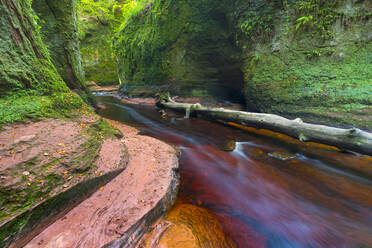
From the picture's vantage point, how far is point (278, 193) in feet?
8.50

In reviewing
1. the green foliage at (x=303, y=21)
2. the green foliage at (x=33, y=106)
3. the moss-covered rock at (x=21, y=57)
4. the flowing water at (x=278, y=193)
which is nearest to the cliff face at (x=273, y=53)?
the green foliage at (x=303, y=21)

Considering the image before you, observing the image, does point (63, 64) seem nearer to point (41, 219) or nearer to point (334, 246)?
point (41, 219)

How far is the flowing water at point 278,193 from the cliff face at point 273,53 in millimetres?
2135

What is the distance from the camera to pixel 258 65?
6836mm

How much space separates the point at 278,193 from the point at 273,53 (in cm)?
596

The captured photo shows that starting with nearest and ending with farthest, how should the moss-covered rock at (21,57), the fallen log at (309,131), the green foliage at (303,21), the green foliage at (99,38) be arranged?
the moss-covered rock at (21,57)
the fallen log at (309,131)
the green foliage at (303,21)
the green foliage at (99,38)

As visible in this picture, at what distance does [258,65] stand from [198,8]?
5211mm

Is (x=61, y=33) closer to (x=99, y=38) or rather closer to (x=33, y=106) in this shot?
(x=33, y=106)

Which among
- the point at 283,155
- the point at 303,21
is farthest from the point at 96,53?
the point at 283,155

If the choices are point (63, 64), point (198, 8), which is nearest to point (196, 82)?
point (198, 8)

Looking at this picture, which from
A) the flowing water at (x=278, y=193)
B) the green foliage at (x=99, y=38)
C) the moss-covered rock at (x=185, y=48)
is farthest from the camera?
the green foliage at (x=99, y=38)

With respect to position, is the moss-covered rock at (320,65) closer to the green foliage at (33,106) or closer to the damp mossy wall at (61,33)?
the green foliage at (33,106)

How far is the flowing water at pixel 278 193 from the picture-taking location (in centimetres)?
188

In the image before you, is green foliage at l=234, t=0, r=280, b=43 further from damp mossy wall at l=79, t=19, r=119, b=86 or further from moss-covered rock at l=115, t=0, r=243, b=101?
damp mossy wall at l=79, t=19, r=119, b=86
